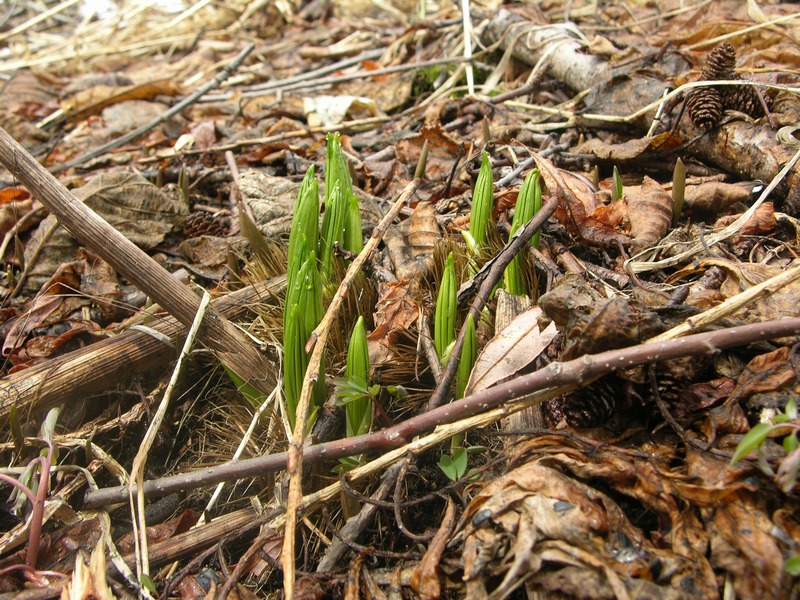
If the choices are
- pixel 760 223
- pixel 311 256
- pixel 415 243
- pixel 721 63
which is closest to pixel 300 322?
pixel 311 256

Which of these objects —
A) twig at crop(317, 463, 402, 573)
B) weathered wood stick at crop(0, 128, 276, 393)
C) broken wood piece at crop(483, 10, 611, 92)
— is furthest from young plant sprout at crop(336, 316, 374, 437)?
broken wood piece at crop(483, 10, 611, 92)

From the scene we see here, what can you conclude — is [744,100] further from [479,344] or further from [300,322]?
[300,322]

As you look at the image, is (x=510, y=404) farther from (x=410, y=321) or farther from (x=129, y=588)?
(x=129, y=588)

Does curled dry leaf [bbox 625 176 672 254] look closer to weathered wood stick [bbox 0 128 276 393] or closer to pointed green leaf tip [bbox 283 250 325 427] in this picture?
Result: pointed green leaf tip [bbox 283 250 325 427]

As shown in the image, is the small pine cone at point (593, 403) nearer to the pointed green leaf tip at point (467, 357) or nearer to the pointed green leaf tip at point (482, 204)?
the pointed green leaf tip at point (467, 357)

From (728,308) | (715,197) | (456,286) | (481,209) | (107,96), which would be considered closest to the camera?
(728,308)

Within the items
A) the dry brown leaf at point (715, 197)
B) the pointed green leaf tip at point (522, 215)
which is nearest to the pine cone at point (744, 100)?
the dry brown leaf at point (715, 197)

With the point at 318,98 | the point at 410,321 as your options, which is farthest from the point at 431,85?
the point at 410,321
